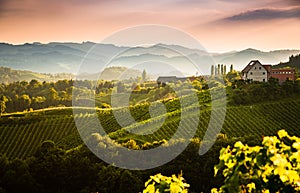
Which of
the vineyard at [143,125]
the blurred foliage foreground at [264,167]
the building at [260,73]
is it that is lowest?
the vineyard at [143,125]

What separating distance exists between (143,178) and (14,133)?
1083 inches

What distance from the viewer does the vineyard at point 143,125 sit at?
1414 inches

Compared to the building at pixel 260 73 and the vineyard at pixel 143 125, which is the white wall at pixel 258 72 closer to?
the building at pixel 260 73

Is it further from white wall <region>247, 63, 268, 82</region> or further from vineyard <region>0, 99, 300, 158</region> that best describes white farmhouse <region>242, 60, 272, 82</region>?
vineyard <region>0, 99, 300, 158</region>

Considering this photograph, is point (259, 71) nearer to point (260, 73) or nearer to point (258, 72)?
point (258, 72)

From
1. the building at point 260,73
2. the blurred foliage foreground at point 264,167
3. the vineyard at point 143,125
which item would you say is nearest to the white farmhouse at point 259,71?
the building at point 260,73

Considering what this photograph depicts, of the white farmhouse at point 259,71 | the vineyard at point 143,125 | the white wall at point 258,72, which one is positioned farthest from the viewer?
the white wall at point 258,72

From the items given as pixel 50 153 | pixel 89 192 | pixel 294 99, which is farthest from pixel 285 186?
pixel 294 99

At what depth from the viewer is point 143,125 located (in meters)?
38.2

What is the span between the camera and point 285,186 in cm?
403

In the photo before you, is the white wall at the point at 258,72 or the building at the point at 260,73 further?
the white wall at the point at 258,72

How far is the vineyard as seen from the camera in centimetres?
3591

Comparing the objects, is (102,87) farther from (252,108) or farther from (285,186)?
(285,186)

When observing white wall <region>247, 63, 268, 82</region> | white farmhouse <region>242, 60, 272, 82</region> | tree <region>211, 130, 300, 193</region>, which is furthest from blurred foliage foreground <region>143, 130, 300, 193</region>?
white wall <region>247, 63, 268, 82</region>
